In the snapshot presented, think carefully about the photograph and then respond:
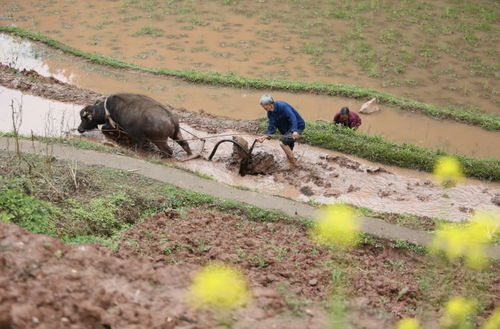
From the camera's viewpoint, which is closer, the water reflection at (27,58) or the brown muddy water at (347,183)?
the brown muddy water at (347,183)

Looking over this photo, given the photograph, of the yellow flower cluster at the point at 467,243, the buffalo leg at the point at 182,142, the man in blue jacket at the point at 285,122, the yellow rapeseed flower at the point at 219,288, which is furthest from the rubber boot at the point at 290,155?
the yellow rapeseed flower at the point at 219,288

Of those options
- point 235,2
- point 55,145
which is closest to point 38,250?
point 55,145

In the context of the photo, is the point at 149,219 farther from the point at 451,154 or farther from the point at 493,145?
the point at 493,145

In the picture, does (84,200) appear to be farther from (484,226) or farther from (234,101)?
(234,101)

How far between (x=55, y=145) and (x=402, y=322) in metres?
6.89

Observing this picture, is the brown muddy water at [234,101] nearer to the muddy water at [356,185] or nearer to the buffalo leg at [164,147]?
the muddy water at [356,185]

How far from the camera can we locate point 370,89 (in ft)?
42.9

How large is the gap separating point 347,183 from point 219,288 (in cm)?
470

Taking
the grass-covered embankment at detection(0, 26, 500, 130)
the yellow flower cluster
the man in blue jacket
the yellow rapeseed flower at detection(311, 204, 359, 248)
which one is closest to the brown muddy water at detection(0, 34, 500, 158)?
the grass-covered embankment at detection(0, 26, 500, 130)

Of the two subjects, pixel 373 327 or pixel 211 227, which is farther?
pixel 211 227

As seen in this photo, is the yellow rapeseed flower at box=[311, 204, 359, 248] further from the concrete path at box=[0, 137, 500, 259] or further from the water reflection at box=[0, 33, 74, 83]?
the water reflection at box=[0, 33, 74, 83]

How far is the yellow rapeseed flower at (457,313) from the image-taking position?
5516 millimetres

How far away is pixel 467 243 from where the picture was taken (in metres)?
7.02

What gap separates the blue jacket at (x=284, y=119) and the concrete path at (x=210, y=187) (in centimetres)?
154
